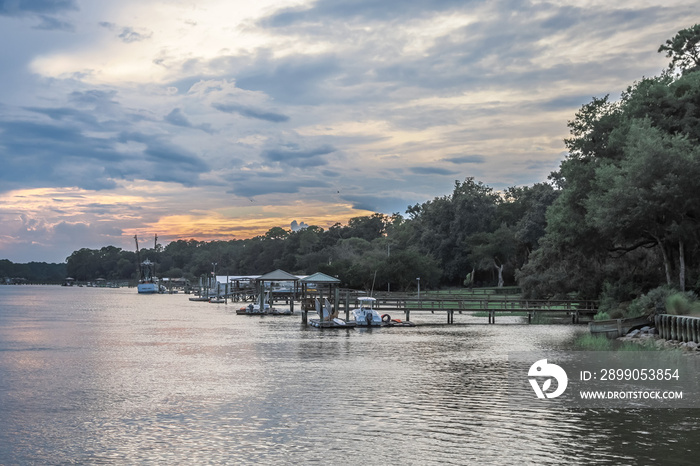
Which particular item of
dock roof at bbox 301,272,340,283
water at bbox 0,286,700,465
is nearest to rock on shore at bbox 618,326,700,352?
water at bbox 0,286,700,465

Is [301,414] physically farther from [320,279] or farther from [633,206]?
[320,279]

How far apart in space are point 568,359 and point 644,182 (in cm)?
1676

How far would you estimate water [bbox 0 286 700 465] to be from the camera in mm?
16328

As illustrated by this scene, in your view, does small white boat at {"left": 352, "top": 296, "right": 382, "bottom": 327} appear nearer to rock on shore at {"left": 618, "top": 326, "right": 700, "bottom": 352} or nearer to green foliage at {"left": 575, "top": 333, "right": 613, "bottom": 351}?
green foliage at {"left": 575, "top": 333, "right": 613, "bottom": 351}

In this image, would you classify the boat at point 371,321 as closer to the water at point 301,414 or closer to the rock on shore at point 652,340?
the water at point 301,414

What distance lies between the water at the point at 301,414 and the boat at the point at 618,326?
5649mm

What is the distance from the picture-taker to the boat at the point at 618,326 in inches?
1682

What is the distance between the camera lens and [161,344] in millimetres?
44438

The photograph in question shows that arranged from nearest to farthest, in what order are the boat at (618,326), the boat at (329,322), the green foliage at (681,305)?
the green foliage at (681,305)
the boat at (618,326)
the boat at (329,322)

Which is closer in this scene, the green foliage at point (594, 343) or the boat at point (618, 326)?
the green foliage at point (594, 343)

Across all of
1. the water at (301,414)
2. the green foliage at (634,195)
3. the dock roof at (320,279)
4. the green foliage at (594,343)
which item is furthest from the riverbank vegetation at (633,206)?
the dock roof at (320,279)

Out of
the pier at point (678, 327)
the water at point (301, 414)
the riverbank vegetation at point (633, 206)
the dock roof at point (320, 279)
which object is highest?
the riverbank vegetation at point (633, 206)

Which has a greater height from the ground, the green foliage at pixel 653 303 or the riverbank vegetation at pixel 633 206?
the riverbank vegetation at pixel 633 206

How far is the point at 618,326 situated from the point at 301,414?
95.0 ft
